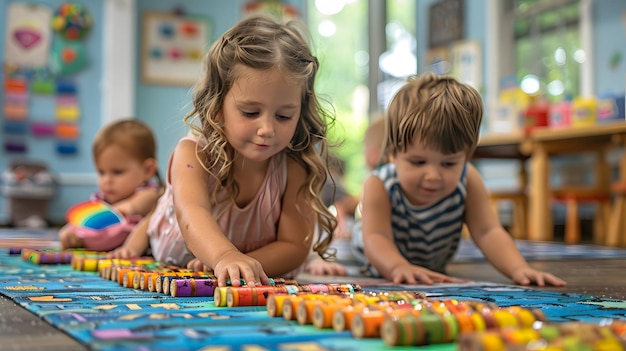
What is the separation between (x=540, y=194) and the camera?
4.08 meters

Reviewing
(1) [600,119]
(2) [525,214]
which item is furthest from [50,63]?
(1) [600,119]

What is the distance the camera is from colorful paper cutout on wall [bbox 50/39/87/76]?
5.98 meters

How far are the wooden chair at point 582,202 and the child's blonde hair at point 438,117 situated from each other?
260cm

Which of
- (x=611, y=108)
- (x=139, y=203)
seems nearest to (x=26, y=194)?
(x=139, y=203)

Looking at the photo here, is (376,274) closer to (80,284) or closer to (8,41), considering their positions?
(80,284)

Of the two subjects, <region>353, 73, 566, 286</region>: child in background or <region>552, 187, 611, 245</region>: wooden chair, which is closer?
<region>353, 73, 566, 286</region>: child in background

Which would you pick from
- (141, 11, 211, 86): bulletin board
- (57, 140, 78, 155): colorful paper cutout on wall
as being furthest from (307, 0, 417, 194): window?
(57, 140, 78, 155): colorful paper cutout on wall

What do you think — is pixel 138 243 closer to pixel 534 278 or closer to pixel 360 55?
pixel 534 278

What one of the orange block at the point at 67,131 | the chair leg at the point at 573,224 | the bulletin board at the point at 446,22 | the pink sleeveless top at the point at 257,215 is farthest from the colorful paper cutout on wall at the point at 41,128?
the pink sleeveless top at the point at 257,215

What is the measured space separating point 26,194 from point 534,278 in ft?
15.1

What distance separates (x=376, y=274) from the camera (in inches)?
75.4

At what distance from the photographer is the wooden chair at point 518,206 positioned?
4582 millimetres

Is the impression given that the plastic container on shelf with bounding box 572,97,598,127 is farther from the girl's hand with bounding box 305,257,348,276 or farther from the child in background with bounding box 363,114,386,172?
the girl's hand with bounding box 305,257,348,276

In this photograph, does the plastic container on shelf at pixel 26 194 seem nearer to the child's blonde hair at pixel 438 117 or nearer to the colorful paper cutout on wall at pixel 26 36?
the colorful paper cutout on wall at pixel 26 36
